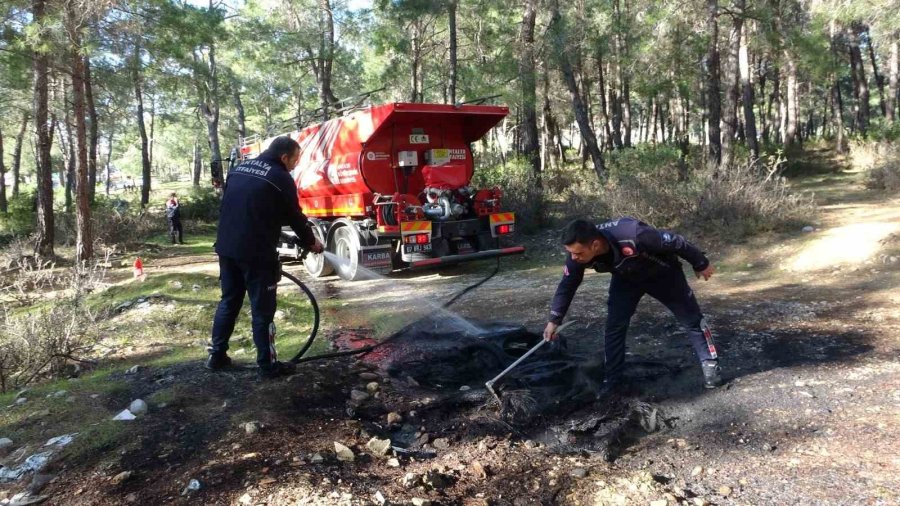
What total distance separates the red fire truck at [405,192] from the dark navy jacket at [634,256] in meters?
5.23

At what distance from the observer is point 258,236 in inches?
153

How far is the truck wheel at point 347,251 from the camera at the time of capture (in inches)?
360

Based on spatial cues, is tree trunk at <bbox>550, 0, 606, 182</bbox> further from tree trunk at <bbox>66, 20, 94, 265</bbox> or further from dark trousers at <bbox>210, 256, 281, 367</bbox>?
dark trousers at <bbox>210, 256, 281, 367</bbox>

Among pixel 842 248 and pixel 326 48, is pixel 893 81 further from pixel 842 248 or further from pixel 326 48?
pixel 326 48

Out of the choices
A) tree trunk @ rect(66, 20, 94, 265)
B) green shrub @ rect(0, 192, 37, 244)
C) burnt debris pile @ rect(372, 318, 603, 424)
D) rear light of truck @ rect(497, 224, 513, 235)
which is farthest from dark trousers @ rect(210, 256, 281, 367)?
green shrub @ rect(0, 192, 37, 244)

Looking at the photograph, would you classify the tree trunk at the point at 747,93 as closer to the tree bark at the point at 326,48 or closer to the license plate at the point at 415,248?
the tree bark at the point at 326,48

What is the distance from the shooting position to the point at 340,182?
9.58 metres

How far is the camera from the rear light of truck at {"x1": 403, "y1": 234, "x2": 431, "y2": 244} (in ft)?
28.8

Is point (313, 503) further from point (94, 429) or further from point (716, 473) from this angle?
point (716, 473)

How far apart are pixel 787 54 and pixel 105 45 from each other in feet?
67.8

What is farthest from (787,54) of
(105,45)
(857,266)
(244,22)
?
(105,45)

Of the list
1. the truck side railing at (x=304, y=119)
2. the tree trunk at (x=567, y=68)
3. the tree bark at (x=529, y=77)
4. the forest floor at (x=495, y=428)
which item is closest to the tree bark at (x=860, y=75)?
the tree trunk at (x=567, y=68)

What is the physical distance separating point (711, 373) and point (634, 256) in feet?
3.32

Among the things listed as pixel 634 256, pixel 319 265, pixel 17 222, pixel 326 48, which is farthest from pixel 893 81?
pixel 17 222
